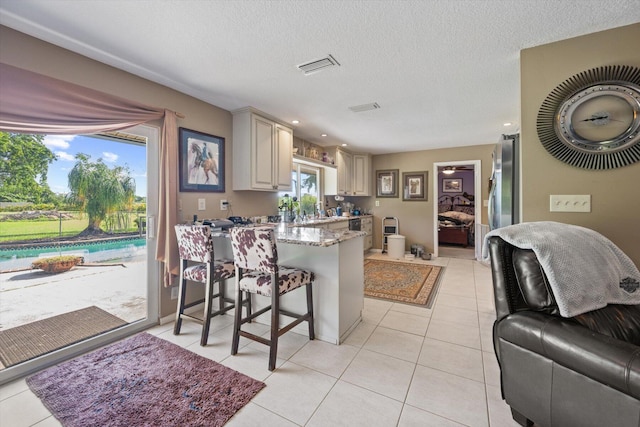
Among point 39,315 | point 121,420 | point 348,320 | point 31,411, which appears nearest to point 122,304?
point 39,315

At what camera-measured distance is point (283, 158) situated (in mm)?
3809

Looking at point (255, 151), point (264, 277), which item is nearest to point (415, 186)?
point (255, 151)

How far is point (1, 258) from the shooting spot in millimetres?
1822

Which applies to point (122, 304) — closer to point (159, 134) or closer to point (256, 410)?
point (159, 134)

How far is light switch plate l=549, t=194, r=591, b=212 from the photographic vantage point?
6.20 feet

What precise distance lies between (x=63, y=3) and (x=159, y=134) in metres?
1.14

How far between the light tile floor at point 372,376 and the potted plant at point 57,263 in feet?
2.47

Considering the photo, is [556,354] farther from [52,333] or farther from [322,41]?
[52,333]

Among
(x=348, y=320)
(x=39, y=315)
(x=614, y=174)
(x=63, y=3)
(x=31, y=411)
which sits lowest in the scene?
(x=31, y=411)

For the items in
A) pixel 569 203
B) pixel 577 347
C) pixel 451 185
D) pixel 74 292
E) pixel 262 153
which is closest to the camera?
pixel 577 347

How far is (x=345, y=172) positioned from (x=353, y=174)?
32 centimetres

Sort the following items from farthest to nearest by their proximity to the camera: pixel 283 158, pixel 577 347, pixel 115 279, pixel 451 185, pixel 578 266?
pixel 451 185 → pixel 283 158 → pixel 115 279 → pixel 578 266 → pixel 577 347

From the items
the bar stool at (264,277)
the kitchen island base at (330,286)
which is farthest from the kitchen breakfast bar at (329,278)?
the bar stool at (264,277)

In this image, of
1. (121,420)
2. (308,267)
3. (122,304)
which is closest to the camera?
(121,420)
